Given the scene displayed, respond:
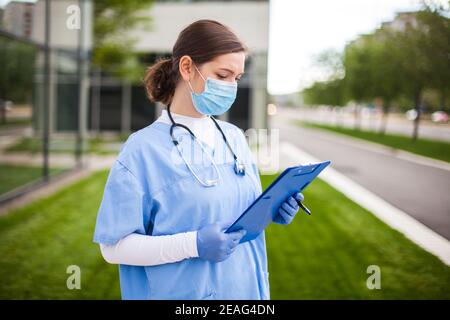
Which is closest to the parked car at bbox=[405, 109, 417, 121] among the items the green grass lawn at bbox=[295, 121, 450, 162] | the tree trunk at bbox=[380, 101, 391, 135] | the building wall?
the green grass lawn at bbox=[295, 121, 450, 162]

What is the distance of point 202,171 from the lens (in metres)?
1.50

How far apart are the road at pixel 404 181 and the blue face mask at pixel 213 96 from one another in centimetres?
143

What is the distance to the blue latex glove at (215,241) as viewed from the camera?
4.42 feet

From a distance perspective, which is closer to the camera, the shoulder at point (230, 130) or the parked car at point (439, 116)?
the shoulder at point (230, 130)

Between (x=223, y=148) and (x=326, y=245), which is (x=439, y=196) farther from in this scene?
(x=326, y=245)

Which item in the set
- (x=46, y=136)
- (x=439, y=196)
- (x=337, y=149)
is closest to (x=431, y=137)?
(x=439, y=196)

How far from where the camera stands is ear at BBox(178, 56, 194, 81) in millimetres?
1500

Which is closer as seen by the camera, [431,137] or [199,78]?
[199,78]

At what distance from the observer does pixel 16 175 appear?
24.1ft

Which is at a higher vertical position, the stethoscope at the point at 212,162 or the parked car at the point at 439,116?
the parked car at the point at 439,116

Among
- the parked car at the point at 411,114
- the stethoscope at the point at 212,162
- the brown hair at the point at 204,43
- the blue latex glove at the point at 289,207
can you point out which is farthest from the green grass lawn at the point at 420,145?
the brown hair at the point at 204,43

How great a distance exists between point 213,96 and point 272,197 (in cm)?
39

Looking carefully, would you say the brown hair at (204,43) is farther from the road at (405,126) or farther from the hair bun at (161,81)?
the road at (405,126)
